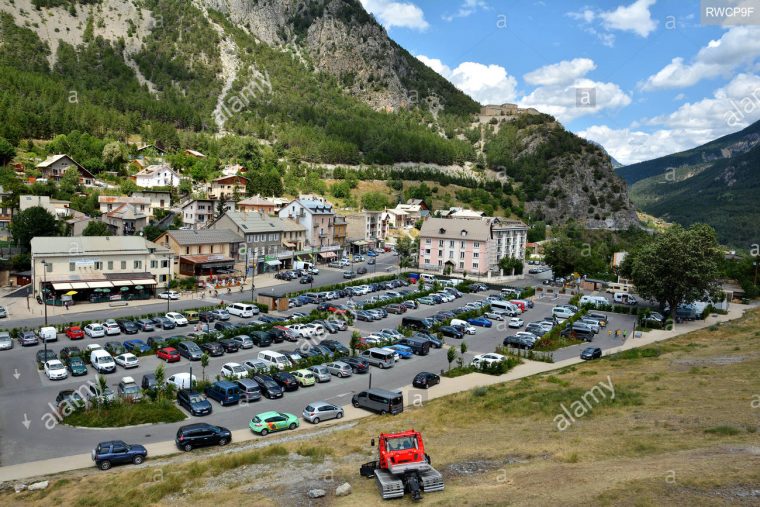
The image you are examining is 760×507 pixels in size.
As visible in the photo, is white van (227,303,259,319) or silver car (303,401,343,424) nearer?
silver car (303,401,343,424)

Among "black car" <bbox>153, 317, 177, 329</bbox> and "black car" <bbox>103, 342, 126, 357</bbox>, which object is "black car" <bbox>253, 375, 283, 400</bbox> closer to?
"black car" <bbox>103, 342, 126, 357</bbox>

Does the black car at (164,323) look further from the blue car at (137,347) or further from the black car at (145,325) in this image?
the blue car at (137,347)

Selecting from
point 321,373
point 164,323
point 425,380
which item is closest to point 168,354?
point 164,323

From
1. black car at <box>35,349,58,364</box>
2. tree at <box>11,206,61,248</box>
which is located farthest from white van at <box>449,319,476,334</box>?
tree at <box>11,206,61,248</box>

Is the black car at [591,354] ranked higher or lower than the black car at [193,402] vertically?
lower

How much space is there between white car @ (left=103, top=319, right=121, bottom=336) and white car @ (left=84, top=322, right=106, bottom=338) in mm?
286

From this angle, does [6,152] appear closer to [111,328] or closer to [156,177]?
[156,177]

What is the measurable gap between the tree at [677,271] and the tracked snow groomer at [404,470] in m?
42.2

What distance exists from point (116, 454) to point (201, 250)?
4383 centimetres

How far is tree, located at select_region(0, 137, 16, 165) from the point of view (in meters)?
91.6

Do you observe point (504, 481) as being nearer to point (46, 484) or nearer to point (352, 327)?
point (46, 484)

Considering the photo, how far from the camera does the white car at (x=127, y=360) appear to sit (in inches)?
1288

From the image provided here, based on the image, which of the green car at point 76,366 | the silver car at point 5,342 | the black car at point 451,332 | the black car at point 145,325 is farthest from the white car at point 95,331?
the black car at point 451,332

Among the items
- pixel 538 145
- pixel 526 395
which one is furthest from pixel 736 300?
pixel 538 145
